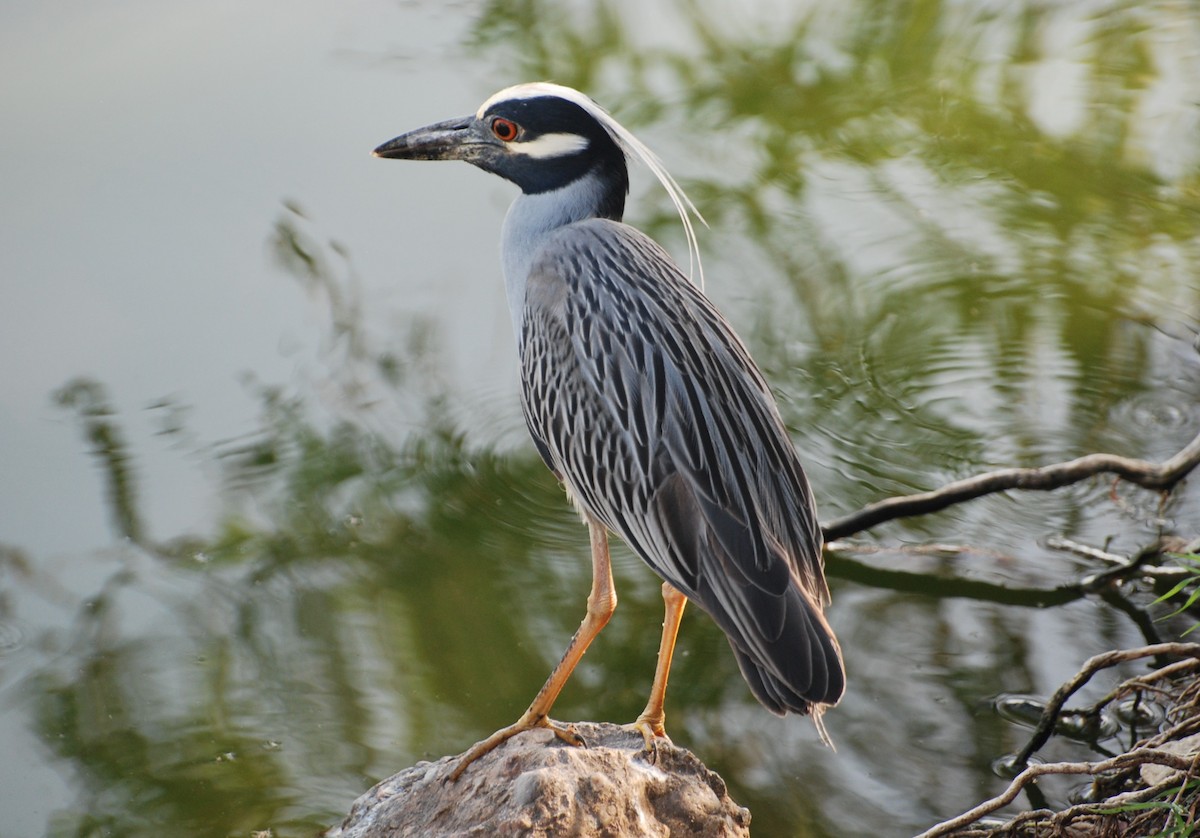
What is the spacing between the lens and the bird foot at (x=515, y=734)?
376 cm

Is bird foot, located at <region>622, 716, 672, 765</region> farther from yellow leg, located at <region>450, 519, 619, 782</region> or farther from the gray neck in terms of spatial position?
the gray neck

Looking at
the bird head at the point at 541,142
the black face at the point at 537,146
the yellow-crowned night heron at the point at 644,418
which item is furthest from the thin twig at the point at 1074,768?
the black face at the point at 537,146

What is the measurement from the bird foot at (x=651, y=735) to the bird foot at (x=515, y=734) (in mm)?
164

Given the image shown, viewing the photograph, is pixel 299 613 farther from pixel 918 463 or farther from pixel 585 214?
pixel 918 463

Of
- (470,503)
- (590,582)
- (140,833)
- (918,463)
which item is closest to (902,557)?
(918,463)

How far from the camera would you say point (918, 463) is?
6117 mm

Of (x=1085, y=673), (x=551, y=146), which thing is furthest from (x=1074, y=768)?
(x=551, y=146)

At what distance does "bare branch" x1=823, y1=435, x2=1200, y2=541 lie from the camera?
5.46 meters

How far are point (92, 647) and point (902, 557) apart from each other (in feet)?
10.4

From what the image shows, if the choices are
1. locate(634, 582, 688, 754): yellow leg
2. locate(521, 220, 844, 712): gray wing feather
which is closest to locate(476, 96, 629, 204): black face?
locate(521, 220, 844, 712): gray wing feather

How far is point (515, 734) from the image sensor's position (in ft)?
13.0

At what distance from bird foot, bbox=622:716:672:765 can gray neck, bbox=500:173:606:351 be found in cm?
126

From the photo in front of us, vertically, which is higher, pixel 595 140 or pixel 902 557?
pixel 595 140

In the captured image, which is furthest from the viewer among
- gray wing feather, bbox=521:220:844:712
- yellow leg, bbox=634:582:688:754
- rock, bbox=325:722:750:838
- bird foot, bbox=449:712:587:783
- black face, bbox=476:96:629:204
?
black face, bbox=476:96:629:204
